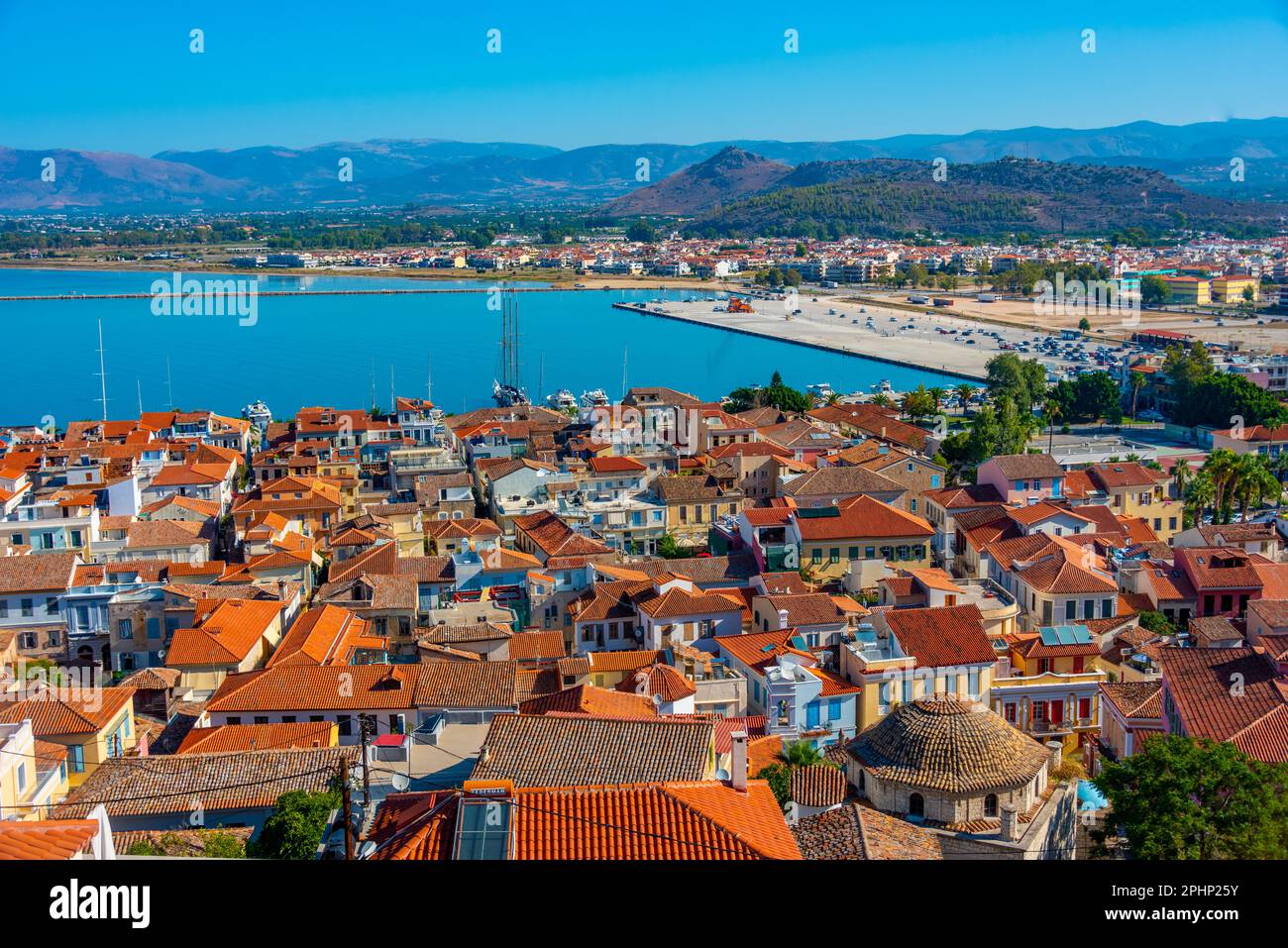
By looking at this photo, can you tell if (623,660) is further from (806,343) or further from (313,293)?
(313,293)

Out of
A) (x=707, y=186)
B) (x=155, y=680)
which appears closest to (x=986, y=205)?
(x=707, y=186)

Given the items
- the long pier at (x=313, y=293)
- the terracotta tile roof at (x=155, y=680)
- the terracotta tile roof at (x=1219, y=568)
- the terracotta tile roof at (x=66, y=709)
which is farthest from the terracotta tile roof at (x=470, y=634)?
the long pier at (x=313, y=293)

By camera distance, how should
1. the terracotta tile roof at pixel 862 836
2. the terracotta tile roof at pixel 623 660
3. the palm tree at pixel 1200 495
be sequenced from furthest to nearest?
the palm tree at pixel 1200 495, the terracotta tile roof at pixel 623 660, the terracotta tile roof at pixel 862 836

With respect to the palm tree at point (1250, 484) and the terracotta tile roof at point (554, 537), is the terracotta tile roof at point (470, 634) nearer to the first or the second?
the terracotta tile roof at point (554, 537)

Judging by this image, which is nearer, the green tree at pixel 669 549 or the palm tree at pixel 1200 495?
the green tree at pixel 669 549

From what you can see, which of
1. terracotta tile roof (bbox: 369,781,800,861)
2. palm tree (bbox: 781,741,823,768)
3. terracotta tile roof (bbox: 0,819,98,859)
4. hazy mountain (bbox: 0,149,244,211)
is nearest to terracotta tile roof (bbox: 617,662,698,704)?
palm tree (bbox: 781,741,823,768)
